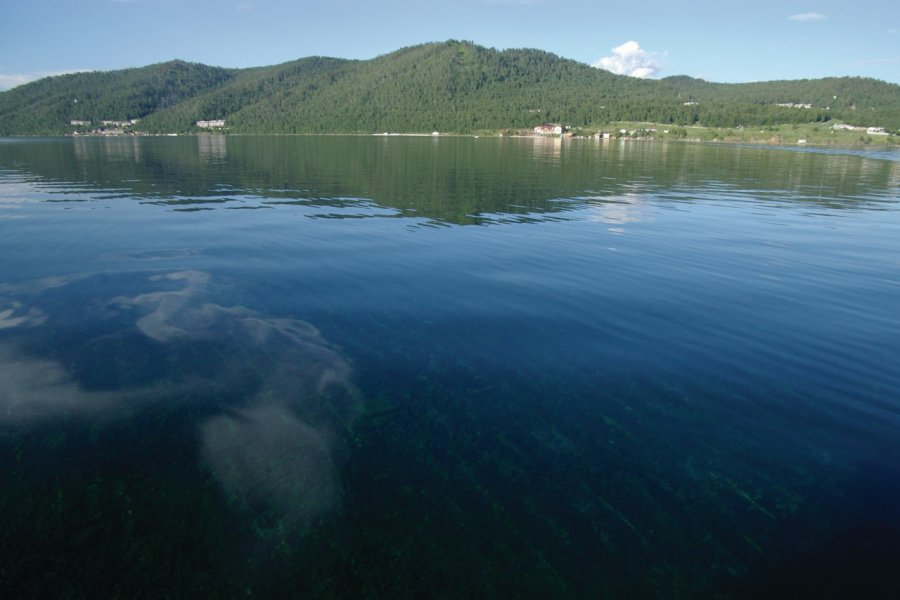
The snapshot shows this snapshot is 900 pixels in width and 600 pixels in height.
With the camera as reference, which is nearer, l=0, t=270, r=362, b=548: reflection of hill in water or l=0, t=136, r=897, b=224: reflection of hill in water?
l=0, t=270, r=362, b=548: reflection of hill in water

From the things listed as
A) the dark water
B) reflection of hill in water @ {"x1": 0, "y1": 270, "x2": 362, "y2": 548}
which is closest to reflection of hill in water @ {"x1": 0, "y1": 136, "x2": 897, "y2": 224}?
the dark water

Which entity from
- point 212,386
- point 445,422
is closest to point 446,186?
point 212,386

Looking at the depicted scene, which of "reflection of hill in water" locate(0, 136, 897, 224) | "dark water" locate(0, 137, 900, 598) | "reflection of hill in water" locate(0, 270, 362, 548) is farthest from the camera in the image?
"reflection of hill in water" locate(0, 136, 897, 224)

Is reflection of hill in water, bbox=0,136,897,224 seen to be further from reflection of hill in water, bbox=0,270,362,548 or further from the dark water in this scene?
reflection of hill in water, bbox=0,270,362,548

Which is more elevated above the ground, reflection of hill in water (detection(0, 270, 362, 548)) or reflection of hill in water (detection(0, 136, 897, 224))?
reflection of hill in water (detection(0, 136, 897, 224))

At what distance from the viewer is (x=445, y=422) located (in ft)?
37.4

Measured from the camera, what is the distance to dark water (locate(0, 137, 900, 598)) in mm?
7812

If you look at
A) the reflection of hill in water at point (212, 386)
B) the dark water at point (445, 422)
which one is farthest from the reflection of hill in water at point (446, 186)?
the reflection of hill in water at point (212, 386)

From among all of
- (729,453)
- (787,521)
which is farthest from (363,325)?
(787,521)

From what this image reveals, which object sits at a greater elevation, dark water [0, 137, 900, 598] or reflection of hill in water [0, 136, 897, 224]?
reflection of hill in water [0, 136, 897, 224]

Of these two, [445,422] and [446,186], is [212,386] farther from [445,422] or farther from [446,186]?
[446,186]

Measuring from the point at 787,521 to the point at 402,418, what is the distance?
761cm

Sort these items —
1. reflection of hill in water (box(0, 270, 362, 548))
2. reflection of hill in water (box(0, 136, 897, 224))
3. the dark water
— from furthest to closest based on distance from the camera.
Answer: reflection of hill in water (box(0, 136, 897, 224)), reflection of hill in water (box(0, 270, 362, 548)), the dark water

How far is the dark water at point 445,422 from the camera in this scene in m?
7.81
